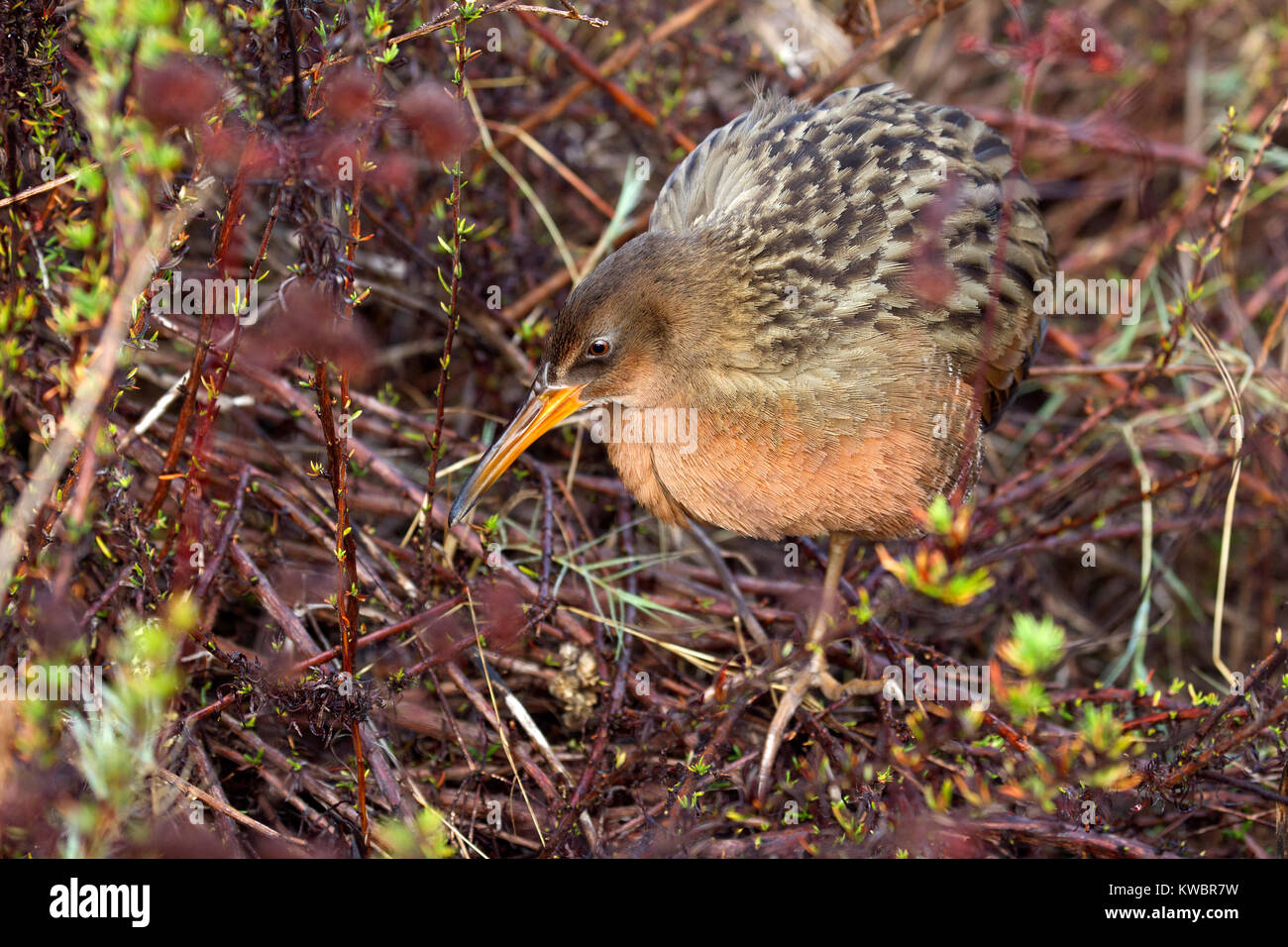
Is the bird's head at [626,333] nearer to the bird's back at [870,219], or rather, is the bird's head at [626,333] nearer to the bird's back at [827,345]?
the bird's back at [827,345]

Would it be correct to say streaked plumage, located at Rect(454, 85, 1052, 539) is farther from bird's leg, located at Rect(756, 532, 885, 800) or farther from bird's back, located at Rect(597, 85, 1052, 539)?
bird's leg, located at Rect(756, 532, 885, 800)

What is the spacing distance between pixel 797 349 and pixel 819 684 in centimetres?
114

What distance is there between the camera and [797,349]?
284 cm

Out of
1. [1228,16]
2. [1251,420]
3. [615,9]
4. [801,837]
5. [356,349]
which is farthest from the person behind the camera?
[1228,16]

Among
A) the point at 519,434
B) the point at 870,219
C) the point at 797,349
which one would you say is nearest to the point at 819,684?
the point at 797,349

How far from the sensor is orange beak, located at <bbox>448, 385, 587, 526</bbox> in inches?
118

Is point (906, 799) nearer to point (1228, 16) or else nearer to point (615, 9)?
point (615, 9)

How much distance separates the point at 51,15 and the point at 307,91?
685 mm

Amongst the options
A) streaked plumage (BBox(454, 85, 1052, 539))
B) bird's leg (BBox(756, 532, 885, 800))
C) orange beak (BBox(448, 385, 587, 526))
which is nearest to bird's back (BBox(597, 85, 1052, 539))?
streaked plumage (BBox(454, 85, 1052, 539))

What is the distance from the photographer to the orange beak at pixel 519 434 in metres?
3.01

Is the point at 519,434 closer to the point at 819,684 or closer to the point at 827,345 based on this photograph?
the point at 827,345

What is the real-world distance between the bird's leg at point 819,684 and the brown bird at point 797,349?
26 millimetres
